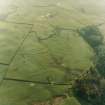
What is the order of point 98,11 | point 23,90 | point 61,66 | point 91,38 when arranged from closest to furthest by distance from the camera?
point 23,90
point 61,66
point 91,38
point 98,11

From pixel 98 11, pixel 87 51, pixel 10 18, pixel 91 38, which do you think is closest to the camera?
pixel 87 51

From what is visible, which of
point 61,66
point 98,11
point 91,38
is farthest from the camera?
point 98,11

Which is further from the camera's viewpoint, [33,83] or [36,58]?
[36,58]

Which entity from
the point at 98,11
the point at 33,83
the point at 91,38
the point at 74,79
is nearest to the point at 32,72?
the point at 33,83

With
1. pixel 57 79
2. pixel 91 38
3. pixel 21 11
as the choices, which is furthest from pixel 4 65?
pixel 21 11

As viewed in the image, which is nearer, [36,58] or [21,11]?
[36,58]

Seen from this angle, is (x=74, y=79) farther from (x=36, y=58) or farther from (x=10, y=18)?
(x=10, y=18)

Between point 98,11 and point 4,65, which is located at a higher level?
point 4,65

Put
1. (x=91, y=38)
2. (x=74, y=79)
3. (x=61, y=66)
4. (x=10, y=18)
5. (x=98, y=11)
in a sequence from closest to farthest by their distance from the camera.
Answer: (x=74, y=79)
(x=61, y=66)
(x=91, y=38)
(x=10, y=18)
(x=98, y=11)

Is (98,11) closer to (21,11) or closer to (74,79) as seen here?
(21,11)
